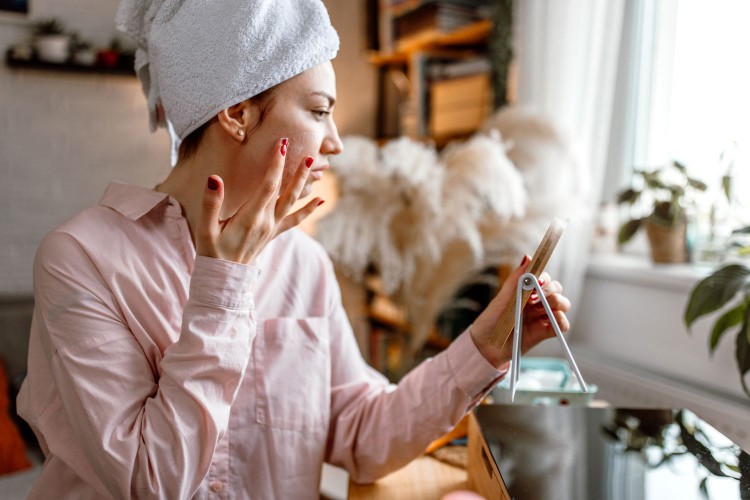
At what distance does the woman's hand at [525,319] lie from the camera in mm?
834

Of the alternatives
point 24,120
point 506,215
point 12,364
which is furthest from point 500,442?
point 24,120

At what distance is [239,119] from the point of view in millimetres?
841

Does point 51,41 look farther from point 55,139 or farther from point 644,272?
point 644,272

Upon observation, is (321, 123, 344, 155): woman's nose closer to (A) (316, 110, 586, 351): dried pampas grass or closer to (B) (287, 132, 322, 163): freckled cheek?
(B) (287, 132, 322, 163): freckled cheek

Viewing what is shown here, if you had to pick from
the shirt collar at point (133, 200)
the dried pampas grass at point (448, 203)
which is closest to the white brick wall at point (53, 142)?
the dried pampas grass at point (448, 203)

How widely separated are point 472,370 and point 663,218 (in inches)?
44.4

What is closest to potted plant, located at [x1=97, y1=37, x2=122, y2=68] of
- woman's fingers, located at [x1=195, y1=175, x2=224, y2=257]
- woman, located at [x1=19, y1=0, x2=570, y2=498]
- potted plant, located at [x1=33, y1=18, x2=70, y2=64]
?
potted plant, located at [x1=33, y1=18, x2=70, y2=64]

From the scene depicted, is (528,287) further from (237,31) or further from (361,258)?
(361,258)

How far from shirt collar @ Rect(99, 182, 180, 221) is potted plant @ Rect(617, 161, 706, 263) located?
1.28 metres

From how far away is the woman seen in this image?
75 cm

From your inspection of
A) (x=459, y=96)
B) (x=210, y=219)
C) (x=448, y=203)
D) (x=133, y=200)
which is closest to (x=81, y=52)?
(x=459, y=96)

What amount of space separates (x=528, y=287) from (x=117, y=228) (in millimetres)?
539

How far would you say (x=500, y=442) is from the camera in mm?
831

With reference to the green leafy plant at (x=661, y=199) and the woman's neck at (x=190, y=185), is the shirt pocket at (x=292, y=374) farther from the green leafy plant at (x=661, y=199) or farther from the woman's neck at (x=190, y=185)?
the green leafy plant at (x=661, y=199)
